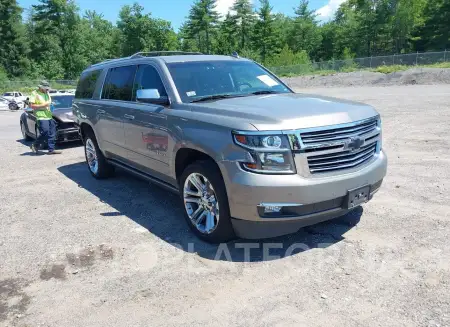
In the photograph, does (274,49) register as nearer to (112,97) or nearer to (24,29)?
(24,29)

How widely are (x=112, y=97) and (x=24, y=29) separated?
76.1 metres

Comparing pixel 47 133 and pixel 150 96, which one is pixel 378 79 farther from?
pixel 150 96

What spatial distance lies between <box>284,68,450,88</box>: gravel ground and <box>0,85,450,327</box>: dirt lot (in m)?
27.2

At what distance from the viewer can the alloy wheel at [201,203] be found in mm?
4152

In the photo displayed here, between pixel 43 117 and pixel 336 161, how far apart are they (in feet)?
28.8

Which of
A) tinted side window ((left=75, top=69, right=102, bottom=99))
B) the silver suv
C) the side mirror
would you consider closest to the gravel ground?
tinted side window ((left=75, top=69, right=102, bottom=99))

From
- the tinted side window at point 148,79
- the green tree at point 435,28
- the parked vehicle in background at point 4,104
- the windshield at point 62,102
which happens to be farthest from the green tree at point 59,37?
the tinted side window at point 148,79

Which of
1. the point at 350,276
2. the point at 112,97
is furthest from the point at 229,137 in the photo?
the point at 112,97

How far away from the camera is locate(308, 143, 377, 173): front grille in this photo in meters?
3.64

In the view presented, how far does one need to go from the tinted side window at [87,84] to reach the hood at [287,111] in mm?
3349

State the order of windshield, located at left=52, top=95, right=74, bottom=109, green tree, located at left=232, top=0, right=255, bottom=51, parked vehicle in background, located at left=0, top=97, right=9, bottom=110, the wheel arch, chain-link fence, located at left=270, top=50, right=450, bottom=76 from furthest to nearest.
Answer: green tree, located at left=232, top=0, right=255, bottom=51, chain-link fence, located at left=270, top=50, right=450, bottom=76, parked vehicle in background, located at left=0, top=97, right=9, bottom=110, windshield, located at left=52, top=95, right=74, bottom=109, the wheel arch

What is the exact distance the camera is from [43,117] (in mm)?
10312

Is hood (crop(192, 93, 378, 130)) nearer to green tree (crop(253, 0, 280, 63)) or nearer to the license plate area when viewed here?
the license plate area

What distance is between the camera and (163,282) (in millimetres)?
3621
